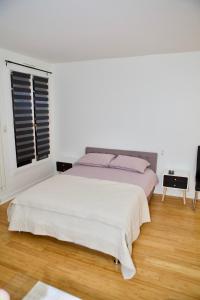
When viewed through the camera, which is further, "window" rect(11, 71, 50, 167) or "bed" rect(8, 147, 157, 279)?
"window" rect(11, 71, 50, 167)

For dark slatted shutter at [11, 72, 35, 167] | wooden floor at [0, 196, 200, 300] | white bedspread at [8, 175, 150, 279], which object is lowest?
wooden floor at [0, 196, 200, 300]

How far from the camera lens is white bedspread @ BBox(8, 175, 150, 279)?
209 centimetres

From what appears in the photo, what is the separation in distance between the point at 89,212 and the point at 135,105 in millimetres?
2274

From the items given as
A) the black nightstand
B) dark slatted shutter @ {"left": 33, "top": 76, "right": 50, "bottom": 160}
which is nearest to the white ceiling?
dark slatted shutter @ {"left": 33, "top": 76, "right": 50, "bottom": 160}

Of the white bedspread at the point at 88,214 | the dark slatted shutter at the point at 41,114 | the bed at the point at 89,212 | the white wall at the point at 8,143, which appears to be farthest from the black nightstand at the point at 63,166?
the white bedspread at the point at 88,214

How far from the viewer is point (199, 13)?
1935 mm

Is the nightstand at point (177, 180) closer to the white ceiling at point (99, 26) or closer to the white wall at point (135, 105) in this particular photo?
the white wall at point (135, 105)

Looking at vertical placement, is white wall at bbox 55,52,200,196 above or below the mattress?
above

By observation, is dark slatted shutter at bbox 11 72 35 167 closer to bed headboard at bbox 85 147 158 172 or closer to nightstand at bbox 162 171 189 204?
bed headboard at bbox 85 147 158 172

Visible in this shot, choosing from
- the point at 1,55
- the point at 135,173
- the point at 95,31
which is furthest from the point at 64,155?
the point at 95,31

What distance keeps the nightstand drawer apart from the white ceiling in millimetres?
1947

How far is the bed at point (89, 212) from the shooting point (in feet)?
6.89

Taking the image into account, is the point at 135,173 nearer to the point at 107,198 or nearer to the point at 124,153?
the point at 124,153

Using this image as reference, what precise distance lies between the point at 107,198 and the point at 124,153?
5.22ft
